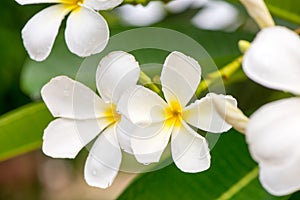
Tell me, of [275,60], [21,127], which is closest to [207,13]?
[21,127]

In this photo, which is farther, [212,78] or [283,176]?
[212,78]

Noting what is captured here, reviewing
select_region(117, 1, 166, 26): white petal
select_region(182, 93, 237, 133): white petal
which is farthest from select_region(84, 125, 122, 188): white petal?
select_region(117, 1, 166, 26): white petal

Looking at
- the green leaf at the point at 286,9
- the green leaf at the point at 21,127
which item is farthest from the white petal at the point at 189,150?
the green leaf at the point at 286,9

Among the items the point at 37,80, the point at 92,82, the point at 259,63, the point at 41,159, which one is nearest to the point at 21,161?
the point at 41,159

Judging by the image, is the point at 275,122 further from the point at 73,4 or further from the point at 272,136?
the point at 73,4

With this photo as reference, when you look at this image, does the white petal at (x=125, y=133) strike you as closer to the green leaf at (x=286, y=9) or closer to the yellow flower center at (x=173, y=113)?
the yellow flower center at (x=173, y=113)

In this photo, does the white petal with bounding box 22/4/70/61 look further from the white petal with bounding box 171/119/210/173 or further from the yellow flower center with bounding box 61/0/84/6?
the white petal with bounding box 171/119/210/173
